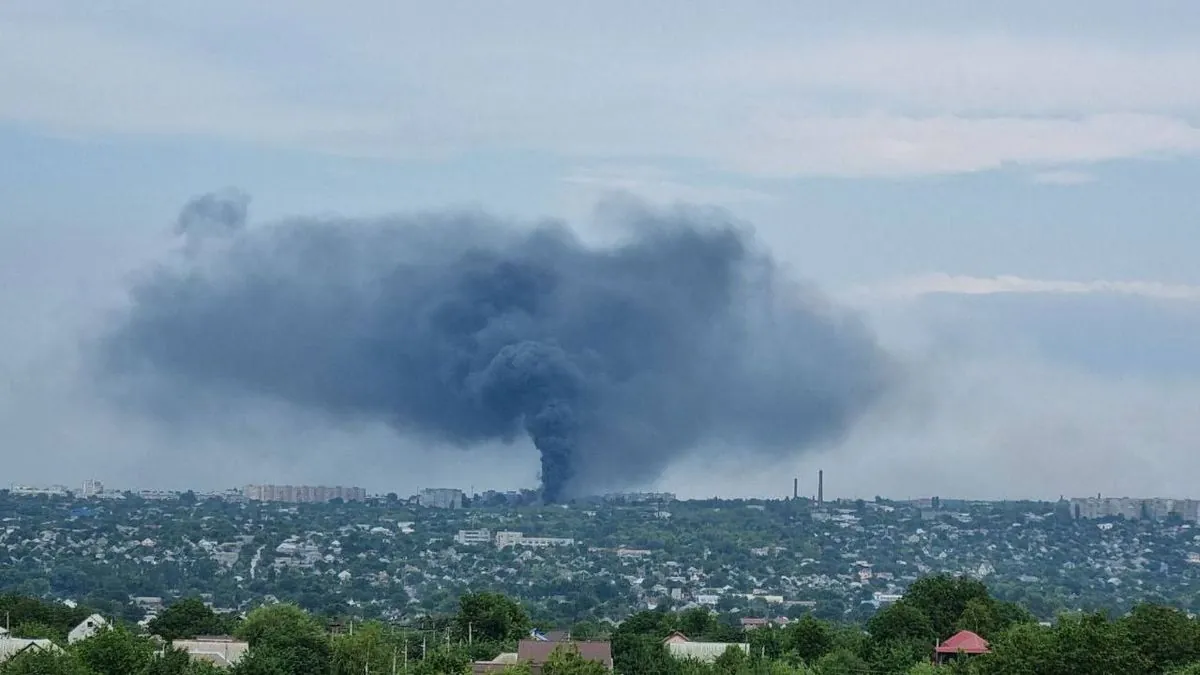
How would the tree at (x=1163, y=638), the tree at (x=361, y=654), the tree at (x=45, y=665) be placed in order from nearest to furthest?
the tree at (x=45, y=665) < the tree at (x=1163, y=638) < the tree at (x=361, y=654)

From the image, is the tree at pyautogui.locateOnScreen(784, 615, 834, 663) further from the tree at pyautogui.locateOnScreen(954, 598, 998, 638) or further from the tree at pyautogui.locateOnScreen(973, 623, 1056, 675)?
the tree at pyautogui.locateOnScreen(973, 623, 1056, 675)

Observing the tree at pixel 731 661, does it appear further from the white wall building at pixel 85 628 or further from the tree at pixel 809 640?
the white wall building at pixel 85 628

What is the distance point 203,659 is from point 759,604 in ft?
307

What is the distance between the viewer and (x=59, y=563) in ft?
541

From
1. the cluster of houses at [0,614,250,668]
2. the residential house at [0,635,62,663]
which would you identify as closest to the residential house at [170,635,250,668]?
the cluster of houses at [0,614,250,668]

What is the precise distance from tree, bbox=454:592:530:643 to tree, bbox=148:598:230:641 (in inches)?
320

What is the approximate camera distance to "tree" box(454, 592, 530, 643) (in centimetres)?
7175

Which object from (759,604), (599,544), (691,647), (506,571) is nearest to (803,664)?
(691,647)

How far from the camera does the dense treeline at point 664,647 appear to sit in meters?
46.9

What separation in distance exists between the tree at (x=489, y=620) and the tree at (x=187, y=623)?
813 centimetres

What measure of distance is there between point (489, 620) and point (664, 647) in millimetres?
10621

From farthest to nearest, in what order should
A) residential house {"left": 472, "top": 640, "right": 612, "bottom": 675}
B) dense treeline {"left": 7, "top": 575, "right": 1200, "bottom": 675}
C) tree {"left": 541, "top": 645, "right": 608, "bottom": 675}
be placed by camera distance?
residential house {"left": 472, "top": 640, "right": 612, "bottom": 675} → dense treeline {"left": 7, "top": 575, "right": 1200, "bottom": 675} → tree {"left": 541, "top": 645, "right": 608, "bottom": 675}

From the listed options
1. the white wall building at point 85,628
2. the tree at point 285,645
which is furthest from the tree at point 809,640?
the white wall building at point 85,628

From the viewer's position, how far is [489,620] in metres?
72.2
